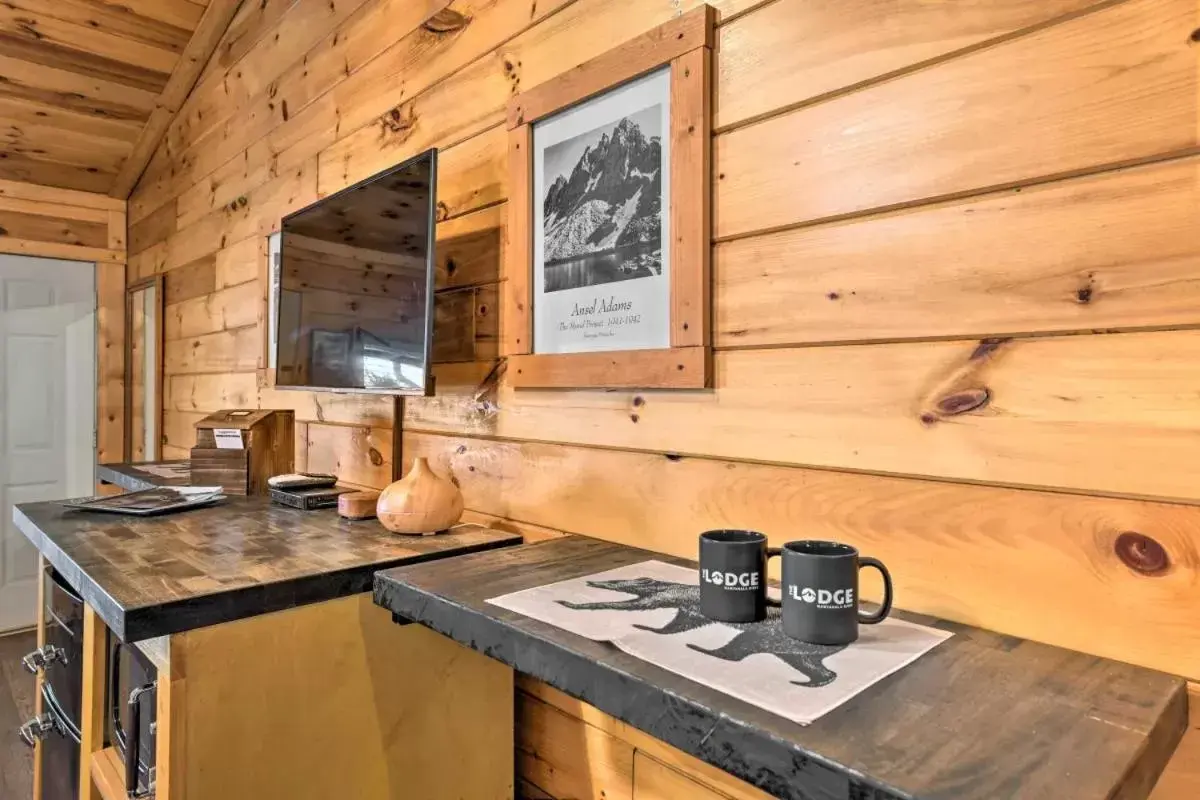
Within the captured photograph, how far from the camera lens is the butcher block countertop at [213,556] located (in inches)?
40.7

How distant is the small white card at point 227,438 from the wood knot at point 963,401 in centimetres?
177

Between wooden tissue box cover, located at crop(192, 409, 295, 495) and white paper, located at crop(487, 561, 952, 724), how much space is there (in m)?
1.32

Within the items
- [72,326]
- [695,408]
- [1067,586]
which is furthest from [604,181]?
[72,326]

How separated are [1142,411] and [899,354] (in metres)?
0.27

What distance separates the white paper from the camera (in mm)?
673

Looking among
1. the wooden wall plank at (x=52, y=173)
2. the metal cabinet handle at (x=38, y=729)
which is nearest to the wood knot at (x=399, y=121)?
the metal cabinet handle at (x=38, y=729)

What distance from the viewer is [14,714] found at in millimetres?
2811

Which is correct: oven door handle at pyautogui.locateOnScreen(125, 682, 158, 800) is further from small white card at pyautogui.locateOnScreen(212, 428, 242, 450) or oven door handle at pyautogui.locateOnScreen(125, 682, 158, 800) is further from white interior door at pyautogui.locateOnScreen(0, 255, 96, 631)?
white interior door at pyautogui.locateOnScreen(0, 255, 96, 631)

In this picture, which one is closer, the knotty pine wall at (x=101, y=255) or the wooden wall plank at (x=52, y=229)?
the wooden wall plank at (x=52, y=229)

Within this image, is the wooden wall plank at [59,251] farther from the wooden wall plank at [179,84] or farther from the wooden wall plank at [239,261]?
the wooden wall plank at [239,261]

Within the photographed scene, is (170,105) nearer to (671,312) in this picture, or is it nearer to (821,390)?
(671,312)

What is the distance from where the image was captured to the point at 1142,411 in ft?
2.56

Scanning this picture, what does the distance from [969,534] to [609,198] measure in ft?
2.66

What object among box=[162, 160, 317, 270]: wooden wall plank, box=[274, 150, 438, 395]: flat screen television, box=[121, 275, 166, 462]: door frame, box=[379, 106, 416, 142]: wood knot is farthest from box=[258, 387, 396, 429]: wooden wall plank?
box=[121, 275, 166, 462]: door frame
